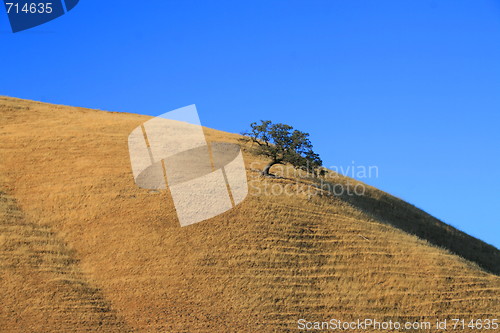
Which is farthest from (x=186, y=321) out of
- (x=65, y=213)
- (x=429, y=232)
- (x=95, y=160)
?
(x=429, y=232)

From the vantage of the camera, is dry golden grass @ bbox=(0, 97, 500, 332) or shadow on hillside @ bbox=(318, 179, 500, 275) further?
shadow on hillside @ bbox=(318, 179, 500, 275)

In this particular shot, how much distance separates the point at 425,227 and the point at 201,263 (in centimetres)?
2160

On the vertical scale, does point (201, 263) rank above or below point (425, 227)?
above

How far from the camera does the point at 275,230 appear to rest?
38000mm

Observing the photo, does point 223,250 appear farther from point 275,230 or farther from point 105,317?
point 105,317

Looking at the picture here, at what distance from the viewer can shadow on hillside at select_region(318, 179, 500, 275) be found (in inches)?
1831

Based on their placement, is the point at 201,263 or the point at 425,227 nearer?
the point at 201,263

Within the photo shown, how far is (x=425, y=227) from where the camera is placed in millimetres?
48531

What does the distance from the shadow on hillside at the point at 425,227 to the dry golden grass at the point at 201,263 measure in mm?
494

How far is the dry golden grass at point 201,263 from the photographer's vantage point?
102ft

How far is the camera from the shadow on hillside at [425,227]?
46.5m

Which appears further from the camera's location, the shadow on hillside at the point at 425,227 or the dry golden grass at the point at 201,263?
the shadow on hillside at the point at 425,227

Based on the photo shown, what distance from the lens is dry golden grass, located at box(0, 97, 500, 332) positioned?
3106 centimetres

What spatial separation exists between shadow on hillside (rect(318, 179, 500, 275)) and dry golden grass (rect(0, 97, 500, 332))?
0.49 meters
